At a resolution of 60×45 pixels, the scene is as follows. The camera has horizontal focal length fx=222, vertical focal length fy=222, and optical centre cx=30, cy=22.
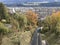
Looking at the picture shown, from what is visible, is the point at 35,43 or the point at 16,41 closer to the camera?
the point at 35,43

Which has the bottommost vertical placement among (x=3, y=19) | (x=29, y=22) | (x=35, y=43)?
(x=29, y=22)

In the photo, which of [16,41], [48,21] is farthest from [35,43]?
[48,21]

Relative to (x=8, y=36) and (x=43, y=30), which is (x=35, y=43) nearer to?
(x=8, y=36)

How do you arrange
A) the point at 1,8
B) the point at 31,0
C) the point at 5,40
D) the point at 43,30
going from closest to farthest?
the point at 5,40 < the point at 43,30 < the point at 1,8 < the point at 31,0

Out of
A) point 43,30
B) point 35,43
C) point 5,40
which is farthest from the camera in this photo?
point 43,30

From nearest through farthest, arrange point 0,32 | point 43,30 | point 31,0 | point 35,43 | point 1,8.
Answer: point 35,43 < point 0,32 < point 43,30 < point 1,8 < point 31,0

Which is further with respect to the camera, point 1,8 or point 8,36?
point 1,8

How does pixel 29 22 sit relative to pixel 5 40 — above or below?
below

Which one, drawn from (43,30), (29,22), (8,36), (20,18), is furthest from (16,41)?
(29,22)

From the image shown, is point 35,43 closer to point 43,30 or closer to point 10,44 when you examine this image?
point 10,44
